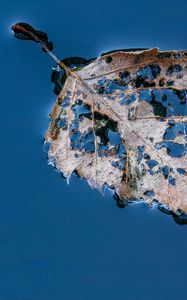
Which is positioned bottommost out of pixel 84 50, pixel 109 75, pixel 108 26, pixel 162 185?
pixel 162 185

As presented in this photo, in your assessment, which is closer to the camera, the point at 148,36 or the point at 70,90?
the point at 70,90

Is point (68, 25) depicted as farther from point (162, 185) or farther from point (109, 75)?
point (162, 185)

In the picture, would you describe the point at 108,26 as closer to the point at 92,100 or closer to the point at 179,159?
the point at 92,100

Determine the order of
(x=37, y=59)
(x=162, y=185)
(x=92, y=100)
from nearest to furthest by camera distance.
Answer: (x=162, y=185)
(x=92, y=100)
(x=37, y=59)

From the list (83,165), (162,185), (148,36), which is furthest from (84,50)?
(162,185)

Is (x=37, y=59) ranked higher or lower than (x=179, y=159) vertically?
higher

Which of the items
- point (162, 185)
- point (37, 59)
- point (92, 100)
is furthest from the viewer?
point (37, 59)

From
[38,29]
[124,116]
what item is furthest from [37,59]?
[124,116]
